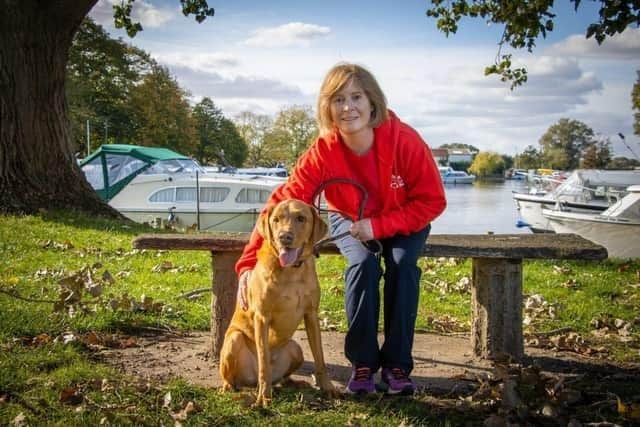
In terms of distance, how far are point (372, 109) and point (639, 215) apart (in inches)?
503

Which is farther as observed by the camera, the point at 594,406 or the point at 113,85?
the point at 113,85

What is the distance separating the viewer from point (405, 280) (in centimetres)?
346

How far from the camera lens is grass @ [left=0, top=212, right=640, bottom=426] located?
3072 millimetres

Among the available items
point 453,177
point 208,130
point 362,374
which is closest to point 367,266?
point 362,374

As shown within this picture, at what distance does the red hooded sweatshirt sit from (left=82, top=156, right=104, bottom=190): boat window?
683 inches

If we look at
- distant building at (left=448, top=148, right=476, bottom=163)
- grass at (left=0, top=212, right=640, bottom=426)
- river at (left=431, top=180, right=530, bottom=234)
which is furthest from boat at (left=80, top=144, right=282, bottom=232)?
distant building at (left=448, top=148, right=476, bottom=163)

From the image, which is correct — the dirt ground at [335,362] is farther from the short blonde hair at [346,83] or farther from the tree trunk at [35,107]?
the tree trunk at [35,107]

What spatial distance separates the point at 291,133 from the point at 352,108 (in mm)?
44865

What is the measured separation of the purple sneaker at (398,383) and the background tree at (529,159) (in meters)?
57.8

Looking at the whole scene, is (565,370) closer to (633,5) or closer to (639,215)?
(633,5)

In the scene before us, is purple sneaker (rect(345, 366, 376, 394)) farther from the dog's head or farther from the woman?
the dog's head

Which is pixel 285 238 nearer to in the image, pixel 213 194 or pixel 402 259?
pixel 402 259

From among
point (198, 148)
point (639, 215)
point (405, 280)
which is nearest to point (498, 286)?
point (405, 280)

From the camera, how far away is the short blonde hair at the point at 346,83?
355 centimetres
